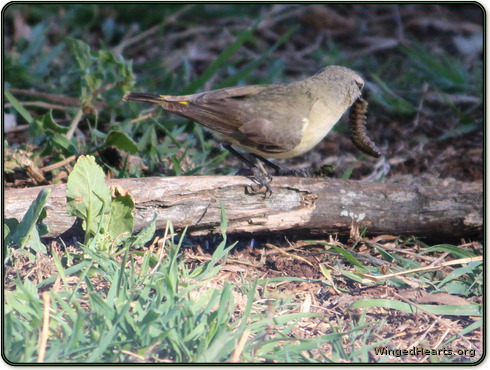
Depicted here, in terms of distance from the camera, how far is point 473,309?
3398 millimetres

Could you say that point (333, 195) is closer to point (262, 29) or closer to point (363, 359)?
point (363, 359)

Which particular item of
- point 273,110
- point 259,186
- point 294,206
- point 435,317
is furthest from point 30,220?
point 435,317

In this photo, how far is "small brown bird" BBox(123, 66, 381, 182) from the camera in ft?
14.7

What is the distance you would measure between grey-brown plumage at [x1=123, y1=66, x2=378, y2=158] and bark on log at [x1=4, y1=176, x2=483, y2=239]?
20.5 inches

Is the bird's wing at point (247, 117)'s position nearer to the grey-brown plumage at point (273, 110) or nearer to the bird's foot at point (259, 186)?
the grey-brown plumage at point (273, 110)

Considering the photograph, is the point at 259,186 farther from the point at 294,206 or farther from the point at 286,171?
the point at 286,171

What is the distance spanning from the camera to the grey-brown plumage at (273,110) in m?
4.48

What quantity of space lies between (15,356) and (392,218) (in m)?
2.60

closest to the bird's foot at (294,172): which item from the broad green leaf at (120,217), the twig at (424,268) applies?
the twig at (424,268)

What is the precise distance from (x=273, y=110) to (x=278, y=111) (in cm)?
4

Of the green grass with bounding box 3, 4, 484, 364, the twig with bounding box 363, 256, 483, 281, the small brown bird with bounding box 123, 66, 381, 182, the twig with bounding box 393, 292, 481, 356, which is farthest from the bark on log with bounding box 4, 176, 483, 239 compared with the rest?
the twig with bounding box 393, 292, 481, 356

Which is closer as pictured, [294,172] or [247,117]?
[247,117]

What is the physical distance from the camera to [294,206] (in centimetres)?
403

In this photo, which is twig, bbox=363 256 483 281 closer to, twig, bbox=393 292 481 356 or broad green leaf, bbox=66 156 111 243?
twig, bbox=393 292 481 356
